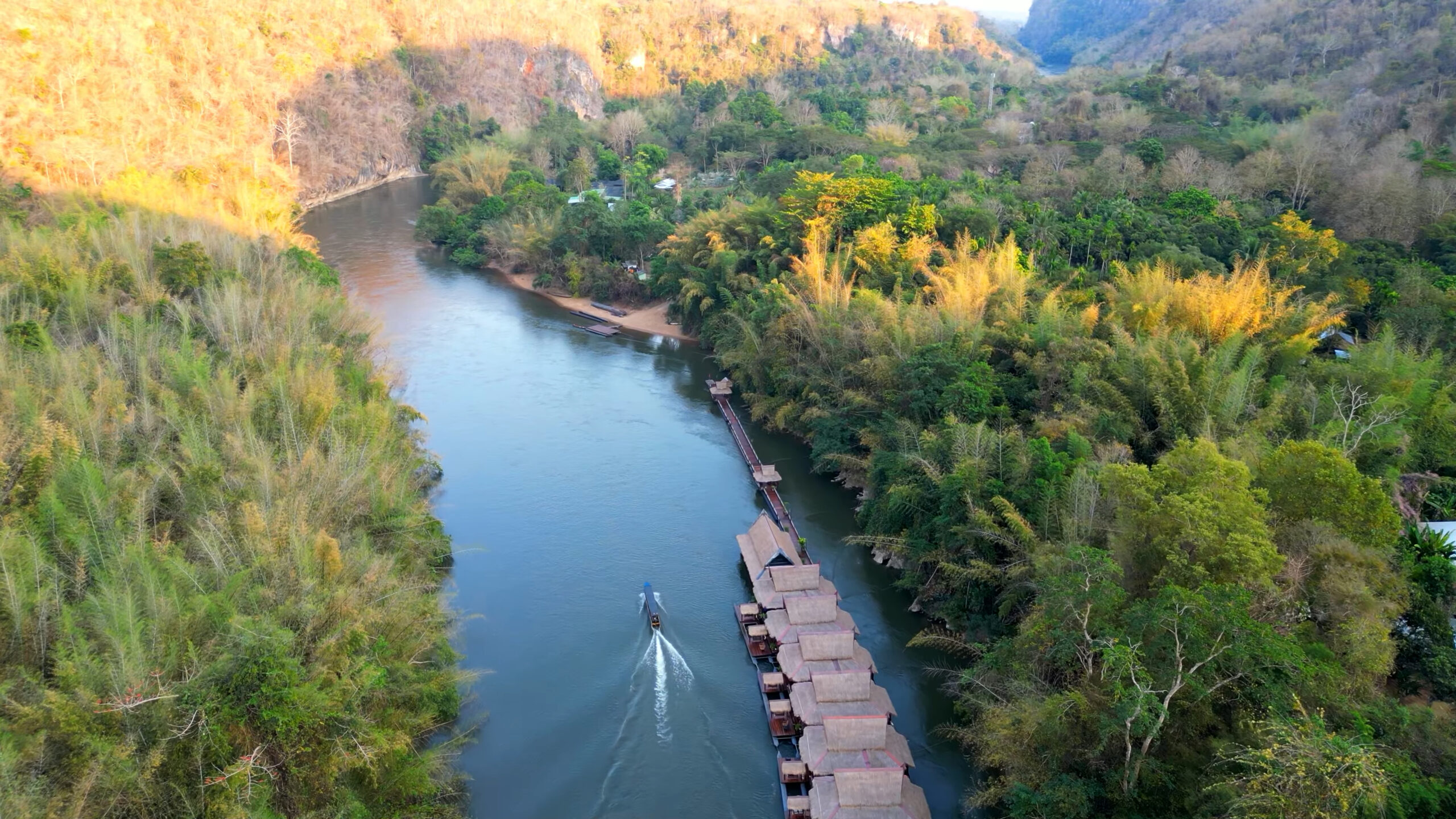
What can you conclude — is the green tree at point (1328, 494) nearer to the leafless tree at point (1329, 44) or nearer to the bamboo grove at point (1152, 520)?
the bamboo grove at point (1152, 520)

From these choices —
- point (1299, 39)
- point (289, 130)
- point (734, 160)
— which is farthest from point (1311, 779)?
point (1299, 39)

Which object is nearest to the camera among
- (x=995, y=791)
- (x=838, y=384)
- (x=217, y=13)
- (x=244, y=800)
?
(x=244, y=800)

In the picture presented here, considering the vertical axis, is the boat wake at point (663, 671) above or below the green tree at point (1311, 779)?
below

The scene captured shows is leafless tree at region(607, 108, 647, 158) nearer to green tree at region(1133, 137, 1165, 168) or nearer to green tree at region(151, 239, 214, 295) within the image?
green tree at region(1133, 137, 1165, 168)

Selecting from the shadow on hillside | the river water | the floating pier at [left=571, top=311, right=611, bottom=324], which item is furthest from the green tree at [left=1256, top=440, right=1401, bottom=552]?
the shadow on hillside

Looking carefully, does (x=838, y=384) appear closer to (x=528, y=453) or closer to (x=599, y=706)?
(x=528, y=453)

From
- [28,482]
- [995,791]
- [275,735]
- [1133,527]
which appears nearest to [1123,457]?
[1133,527]

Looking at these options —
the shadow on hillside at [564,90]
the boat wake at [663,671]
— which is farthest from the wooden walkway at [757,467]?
the shadow on hillside at [564,90]
